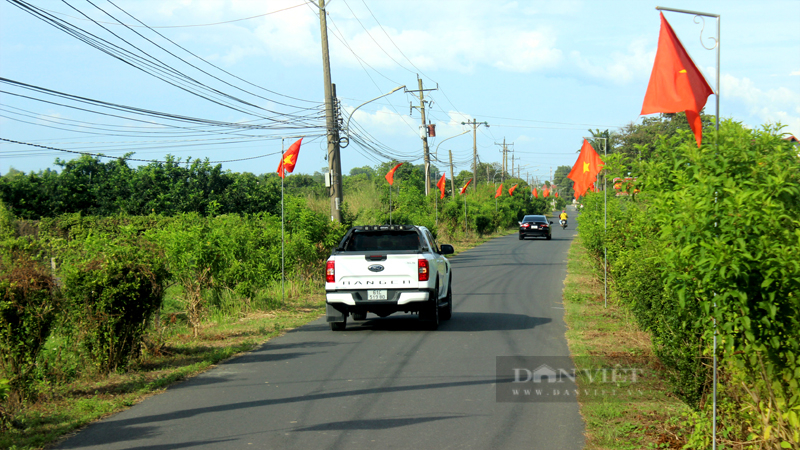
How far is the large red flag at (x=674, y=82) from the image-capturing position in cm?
646

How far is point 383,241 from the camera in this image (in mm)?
13305

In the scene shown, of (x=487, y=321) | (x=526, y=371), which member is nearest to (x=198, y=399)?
(x=526, y=371)

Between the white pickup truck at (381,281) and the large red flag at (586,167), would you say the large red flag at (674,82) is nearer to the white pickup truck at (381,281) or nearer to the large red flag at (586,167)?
the white pickup truck at (381,281)

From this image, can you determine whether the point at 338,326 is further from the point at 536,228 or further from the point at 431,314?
the point at 536,228

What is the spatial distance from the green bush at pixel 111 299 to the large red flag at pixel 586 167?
11.4 m

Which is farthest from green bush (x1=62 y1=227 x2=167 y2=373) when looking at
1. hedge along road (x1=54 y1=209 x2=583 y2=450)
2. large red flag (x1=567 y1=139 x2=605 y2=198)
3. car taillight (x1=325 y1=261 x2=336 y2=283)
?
large red flag (x1=567 y1=139 x2=605 y2=198)

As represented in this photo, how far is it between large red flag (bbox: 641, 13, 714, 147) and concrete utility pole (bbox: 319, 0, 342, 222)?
17263mm

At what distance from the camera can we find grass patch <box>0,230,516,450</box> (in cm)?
678

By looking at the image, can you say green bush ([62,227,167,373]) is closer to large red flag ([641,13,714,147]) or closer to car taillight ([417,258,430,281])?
car taillight ([417,258,430,281])

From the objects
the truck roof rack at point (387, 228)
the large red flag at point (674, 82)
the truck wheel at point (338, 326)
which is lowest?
the truck wheel at point (338, 326)

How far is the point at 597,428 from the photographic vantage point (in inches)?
261

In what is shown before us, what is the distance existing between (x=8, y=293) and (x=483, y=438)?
5.00m

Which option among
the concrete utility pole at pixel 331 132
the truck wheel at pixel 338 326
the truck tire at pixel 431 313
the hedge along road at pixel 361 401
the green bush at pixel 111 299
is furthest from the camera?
the concrete utility pole at pixel 331 132

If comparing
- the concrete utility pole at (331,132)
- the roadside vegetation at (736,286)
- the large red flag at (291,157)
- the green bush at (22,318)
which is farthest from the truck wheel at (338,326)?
the concrete utility pole at (331,132)
